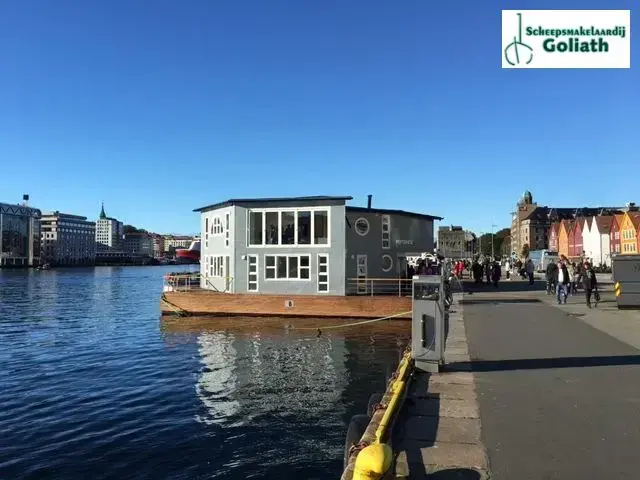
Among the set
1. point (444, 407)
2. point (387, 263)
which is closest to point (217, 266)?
point (387, 263)

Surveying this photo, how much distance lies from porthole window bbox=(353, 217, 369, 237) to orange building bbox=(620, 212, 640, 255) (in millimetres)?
74033

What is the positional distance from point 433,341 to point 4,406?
10442 mm

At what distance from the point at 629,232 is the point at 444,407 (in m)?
102

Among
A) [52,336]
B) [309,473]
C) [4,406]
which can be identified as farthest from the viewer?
[52,336]

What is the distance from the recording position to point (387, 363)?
58.1 ft

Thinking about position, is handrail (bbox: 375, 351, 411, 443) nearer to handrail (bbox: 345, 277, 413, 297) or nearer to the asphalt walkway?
the asphalt walkway

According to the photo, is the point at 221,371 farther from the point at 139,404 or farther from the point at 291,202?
the point at 291,202

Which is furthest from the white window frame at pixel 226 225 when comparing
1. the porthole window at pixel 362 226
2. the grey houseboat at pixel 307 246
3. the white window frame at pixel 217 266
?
the porthole window at pixel 362 226

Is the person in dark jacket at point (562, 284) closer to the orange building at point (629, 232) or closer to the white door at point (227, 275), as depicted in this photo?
the white door at point (227, 275)

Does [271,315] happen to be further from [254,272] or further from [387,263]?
[387,263]

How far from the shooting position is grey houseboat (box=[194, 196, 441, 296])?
31.1m

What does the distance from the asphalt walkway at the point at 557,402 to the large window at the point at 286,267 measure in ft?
57.6

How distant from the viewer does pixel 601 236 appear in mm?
110312

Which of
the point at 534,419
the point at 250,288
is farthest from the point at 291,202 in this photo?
the point at 534,419
